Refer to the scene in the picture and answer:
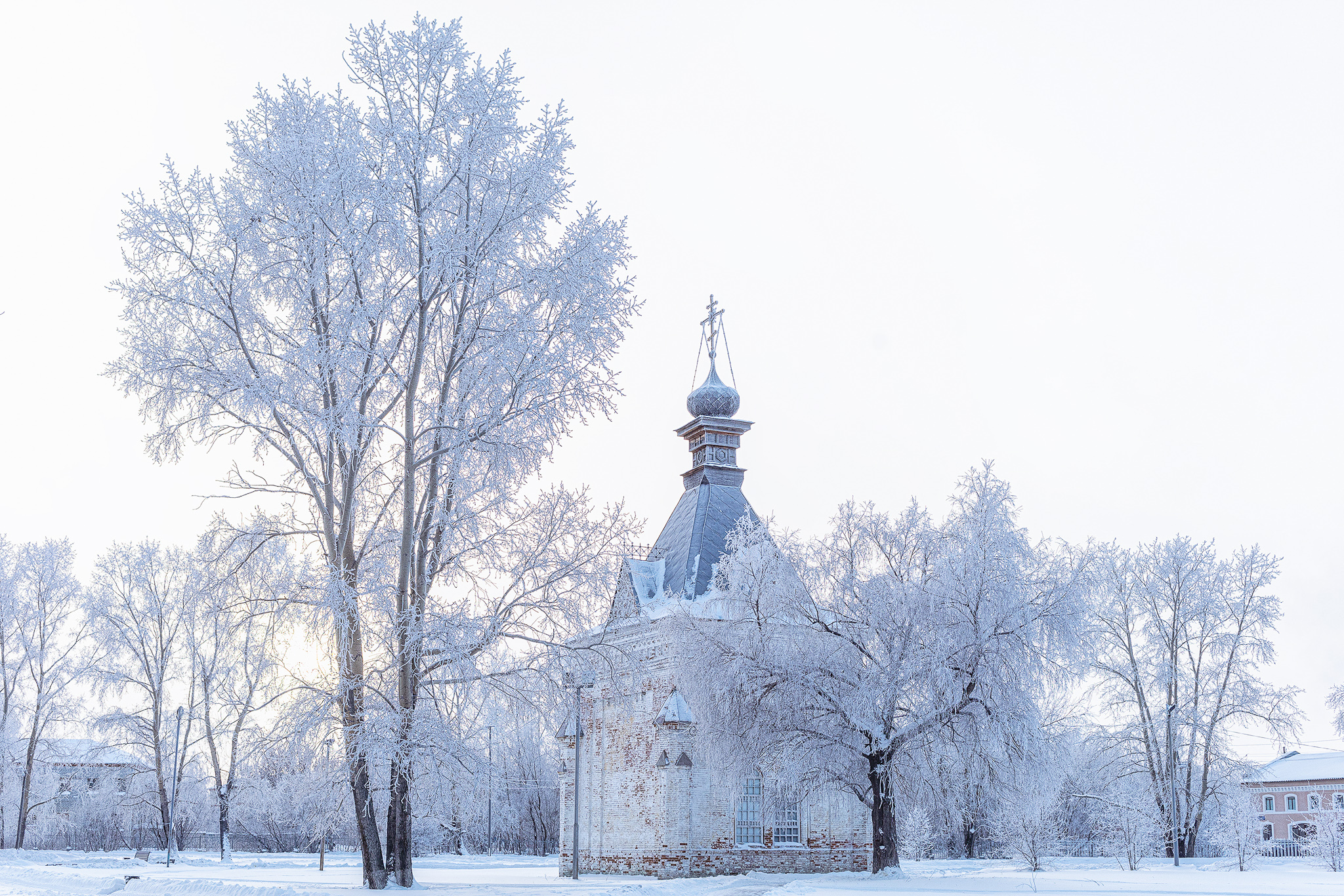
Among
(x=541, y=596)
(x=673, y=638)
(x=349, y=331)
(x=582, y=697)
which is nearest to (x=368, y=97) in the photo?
(x=349, y=331)

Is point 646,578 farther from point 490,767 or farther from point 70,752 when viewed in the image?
point 70,752

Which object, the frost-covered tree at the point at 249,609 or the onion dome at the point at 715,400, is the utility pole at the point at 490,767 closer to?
the frost-covered tree at the point at 249,609

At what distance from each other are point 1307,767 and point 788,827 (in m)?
48.5

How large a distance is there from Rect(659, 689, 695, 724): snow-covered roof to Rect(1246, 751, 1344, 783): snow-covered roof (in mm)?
45703

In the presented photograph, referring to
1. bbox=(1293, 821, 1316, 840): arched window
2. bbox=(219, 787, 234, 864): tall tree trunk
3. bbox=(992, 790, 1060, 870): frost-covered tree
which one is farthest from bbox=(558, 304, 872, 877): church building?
bbox=(1293, 821, 1316, 840): arched window

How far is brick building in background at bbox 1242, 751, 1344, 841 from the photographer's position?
5872 cm

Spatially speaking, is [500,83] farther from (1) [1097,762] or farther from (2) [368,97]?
(1) [1097,762]

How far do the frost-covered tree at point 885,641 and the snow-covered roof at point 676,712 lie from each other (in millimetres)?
2841

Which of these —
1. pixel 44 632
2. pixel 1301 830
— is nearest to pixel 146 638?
pixel 44 632

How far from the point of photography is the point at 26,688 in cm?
4122

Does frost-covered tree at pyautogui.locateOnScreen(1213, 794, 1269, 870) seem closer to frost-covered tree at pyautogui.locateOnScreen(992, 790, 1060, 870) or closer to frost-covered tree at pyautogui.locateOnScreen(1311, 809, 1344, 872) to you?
frost-covered tree at pyautogui.locateOnScreen(1311, 809, 1344, 872)

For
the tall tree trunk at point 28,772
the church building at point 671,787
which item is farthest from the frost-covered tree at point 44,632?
the church building at point 671,787

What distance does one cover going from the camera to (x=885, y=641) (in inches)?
864

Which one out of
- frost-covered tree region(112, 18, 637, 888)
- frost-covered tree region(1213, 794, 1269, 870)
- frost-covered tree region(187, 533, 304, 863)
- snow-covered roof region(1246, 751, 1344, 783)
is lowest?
snow-covered roof region(1246, 751, 1344, 783)
